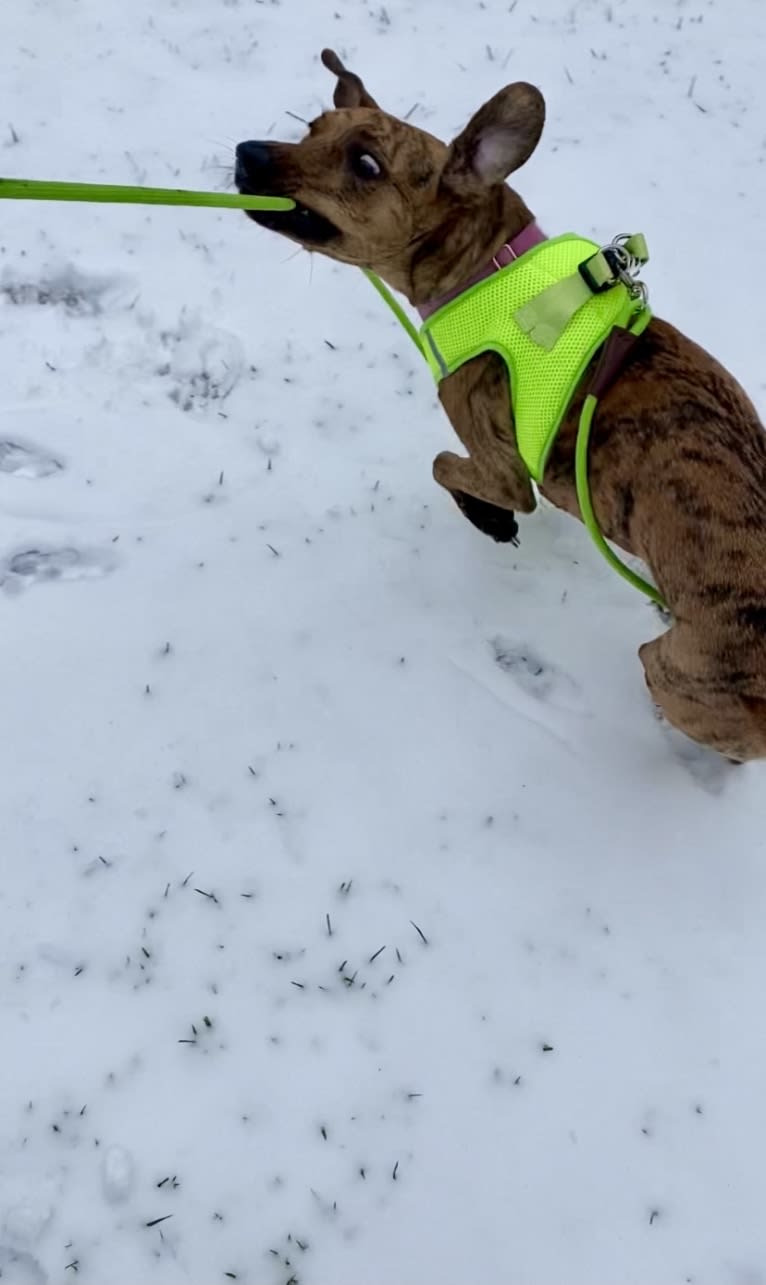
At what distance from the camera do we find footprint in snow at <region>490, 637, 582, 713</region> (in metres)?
3.68

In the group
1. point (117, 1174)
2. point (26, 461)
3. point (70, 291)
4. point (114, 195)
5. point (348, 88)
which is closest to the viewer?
point (114, 195)

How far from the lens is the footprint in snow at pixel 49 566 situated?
3.73 meters

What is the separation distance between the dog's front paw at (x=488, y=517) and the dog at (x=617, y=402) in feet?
2.00

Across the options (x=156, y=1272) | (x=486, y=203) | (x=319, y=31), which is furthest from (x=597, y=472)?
(x=319, y=31)

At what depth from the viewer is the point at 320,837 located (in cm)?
334

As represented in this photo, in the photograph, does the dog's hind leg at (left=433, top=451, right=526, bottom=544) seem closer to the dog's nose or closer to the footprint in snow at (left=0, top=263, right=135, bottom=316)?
the dog's nose

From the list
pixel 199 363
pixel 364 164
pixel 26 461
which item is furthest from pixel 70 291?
pixel 364 164

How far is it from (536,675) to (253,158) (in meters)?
2.14

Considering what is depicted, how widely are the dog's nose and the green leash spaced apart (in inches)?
6.0

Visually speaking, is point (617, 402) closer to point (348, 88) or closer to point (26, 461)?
point (348, 88)

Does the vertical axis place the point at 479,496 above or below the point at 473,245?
below

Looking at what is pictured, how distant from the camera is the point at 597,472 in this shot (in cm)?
290

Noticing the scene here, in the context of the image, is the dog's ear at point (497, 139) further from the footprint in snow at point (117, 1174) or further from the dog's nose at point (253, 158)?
the footprint in snow at point (117, 1174)

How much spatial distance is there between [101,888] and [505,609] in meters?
1.94
